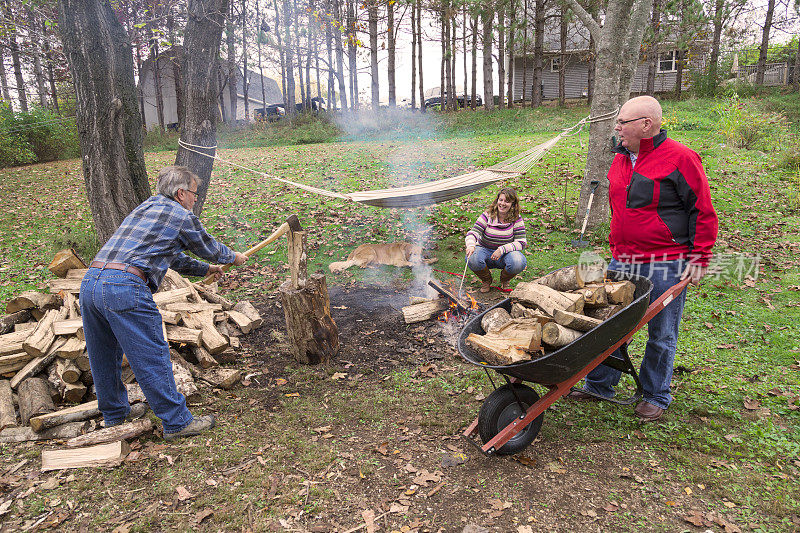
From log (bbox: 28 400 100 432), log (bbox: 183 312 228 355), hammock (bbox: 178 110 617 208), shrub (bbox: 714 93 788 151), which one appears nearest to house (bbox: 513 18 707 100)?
shrub (bbox: 714 93 788 151)

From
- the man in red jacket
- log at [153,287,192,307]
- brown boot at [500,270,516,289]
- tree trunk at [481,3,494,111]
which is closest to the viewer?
the man in red jacket

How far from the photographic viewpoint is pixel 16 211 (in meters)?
9.09

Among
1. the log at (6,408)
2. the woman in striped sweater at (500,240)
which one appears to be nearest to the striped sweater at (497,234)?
the woman in striped sweater at (500,240)

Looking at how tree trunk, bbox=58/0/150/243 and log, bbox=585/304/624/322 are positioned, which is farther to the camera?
tree trunk, bbox=58/0/150/243

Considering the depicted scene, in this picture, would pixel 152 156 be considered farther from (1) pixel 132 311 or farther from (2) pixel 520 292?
(2) pixel 520 292

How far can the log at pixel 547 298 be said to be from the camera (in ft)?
8.45

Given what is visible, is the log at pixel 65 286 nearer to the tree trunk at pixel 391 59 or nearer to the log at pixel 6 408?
the log at pixel 6 408

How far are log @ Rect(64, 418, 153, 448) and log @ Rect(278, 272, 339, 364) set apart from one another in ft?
4.05

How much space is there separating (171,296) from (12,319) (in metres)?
1.21

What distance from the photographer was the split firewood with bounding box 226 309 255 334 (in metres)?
4.51

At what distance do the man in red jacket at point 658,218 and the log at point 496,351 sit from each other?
1012mm

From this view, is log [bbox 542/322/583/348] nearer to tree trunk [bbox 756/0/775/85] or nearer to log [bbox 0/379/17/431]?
log [bbox 0/379/17/431]

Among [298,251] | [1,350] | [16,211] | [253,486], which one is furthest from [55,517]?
[16,211]

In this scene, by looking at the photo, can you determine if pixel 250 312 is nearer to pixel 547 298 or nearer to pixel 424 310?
pixel 424 310
